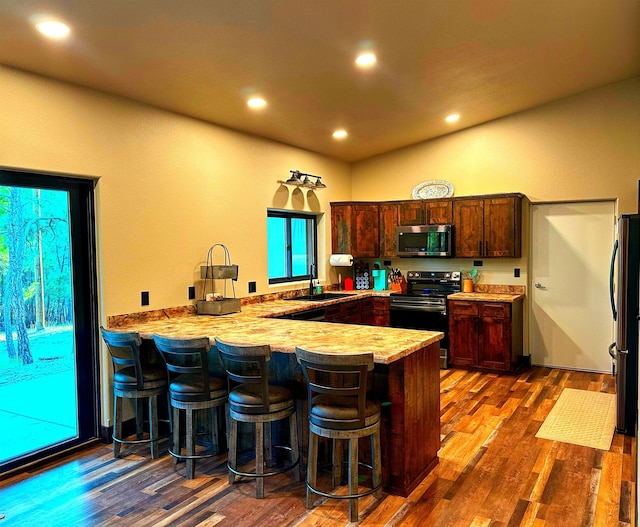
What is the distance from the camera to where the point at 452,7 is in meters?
3.05

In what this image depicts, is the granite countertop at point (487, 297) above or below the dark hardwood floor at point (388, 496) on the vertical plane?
above

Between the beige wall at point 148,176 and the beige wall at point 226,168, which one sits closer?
the beige wall at point 148,176

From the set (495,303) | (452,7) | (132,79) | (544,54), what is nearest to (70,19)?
(132,79)

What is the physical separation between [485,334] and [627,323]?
1916 millimetres

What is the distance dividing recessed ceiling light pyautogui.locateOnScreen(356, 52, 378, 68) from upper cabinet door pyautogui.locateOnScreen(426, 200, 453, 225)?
9.00ft

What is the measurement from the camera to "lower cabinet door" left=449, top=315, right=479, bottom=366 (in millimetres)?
5660

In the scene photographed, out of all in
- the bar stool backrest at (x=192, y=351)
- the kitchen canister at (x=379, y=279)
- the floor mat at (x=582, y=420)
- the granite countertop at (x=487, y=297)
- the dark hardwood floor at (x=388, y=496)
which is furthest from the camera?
the kitchen canister at (x=379, y=279)

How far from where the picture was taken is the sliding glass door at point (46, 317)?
3266 mm

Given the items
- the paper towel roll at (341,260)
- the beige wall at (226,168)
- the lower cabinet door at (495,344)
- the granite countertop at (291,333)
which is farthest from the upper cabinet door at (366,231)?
the granite countertop at (291,333)

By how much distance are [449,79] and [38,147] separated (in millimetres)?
3326

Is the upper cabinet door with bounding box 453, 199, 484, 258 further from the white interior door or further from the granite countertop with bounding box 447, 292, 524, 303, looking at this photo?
the white interior door

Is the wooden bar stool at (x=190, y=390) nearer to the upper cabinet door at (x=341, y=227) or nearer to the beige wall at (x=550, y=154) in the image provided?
the upper cabinet door at (x=341, y=227)

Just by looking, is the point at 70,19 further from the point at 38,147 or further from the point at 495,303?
the point at 495,303

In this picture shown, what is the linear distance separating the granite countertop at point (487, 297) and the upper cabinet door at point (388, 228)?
1.07 meters
